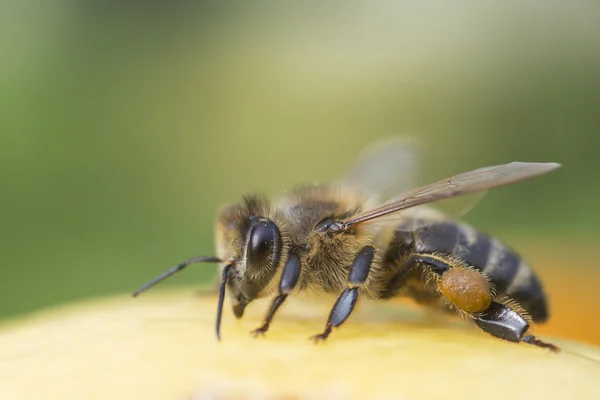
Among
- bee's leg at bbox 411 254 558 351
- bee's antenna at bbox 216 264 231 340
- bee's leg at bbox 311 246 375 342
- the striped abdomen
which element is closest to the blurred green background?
the striped abdomen

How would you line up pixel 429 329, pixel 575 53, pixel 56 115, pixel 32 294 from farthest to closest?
pixel 575 53, pixel 56 115, pixel 32 294, pixel 429 329

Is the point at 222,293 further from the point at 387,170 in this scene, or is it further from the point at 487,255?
the point at 387,170

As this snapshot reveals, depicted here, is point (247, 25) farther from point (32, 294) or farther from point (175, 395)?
point (175, 395)

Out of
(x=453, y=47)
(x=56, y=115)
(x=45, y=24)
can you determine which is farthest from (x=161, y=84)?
(x=453, y=47)

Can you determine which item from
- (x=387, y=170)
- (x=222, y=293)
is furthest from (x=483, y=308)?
(x=387, y=170)

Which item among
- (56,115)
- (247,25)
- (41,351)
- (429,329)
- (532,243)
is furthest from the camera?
(247,25)

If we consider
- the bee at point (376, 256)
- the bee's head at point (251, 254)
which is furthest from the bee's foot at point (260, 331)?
the bee's head at point (251, 254)

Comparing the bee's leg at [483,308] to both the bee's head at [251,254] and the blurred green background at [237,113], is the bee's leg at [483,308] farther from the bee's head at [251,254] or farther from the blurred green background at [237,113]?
the blurred green background at [237,113]
